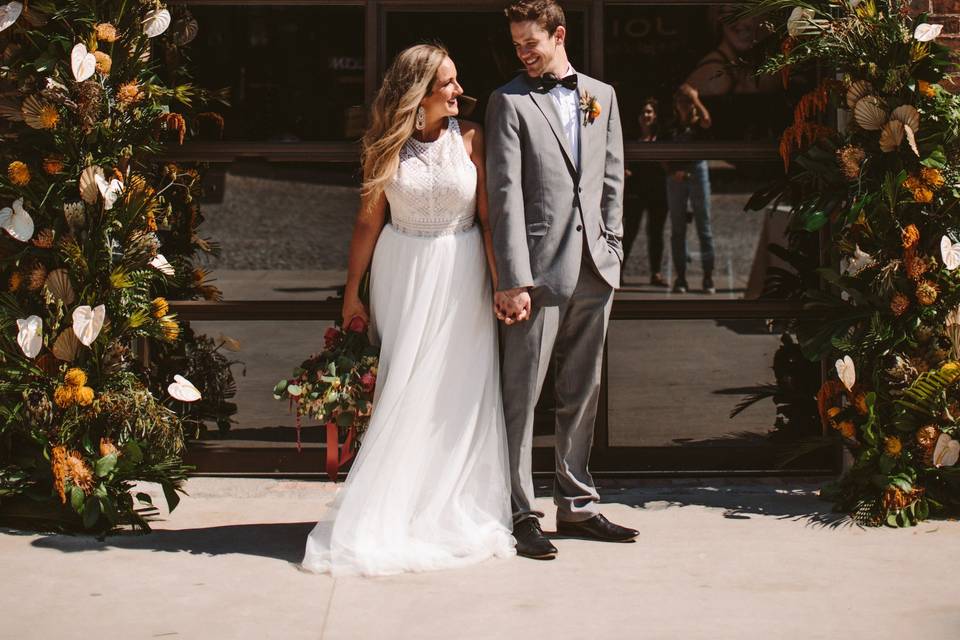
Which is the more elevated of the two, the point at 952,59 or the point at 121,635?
the point at 952,59

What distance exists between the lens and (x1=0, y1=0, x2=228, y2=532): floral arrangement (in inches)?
194

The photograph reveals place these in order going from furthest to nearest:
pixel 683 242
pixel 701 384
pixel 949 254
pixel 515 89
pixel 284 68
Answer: pixel 683 242
pixel 284 68
pixel 701 384
pixel 949 254
pixel 515 89

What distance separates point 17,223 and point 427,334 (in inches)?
60.2

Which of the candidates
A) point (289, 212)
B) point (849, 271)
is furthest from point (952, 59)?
point (289, 212)

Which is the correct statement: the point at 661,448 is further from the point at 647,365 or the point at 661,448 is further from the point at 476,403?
the point at 647,365

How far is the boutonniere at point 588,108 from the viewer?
4.89 meters

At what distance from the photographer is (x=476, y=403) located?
4.90 meters

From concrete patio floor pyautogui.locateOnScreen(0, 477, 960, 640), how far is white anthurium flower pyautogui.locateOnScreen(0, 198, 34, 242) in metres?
1.11

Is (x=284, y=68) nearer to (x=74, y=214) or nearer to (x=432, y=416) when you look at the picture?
(x=74, y=214)

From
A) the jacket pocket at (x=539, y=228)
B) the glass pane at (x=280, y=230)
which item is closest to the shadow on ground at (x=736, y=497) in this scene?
the jacket pocket at (x=539, y=228)

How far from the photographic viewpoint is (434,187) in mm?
4809

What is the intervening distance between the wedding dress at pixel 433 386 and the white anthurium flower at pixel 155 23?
1.06m

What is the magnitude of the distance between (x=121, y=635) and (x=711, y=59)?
434 centimetres

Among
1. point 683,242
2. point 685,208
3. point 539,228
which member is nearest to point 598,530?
point 539,228
